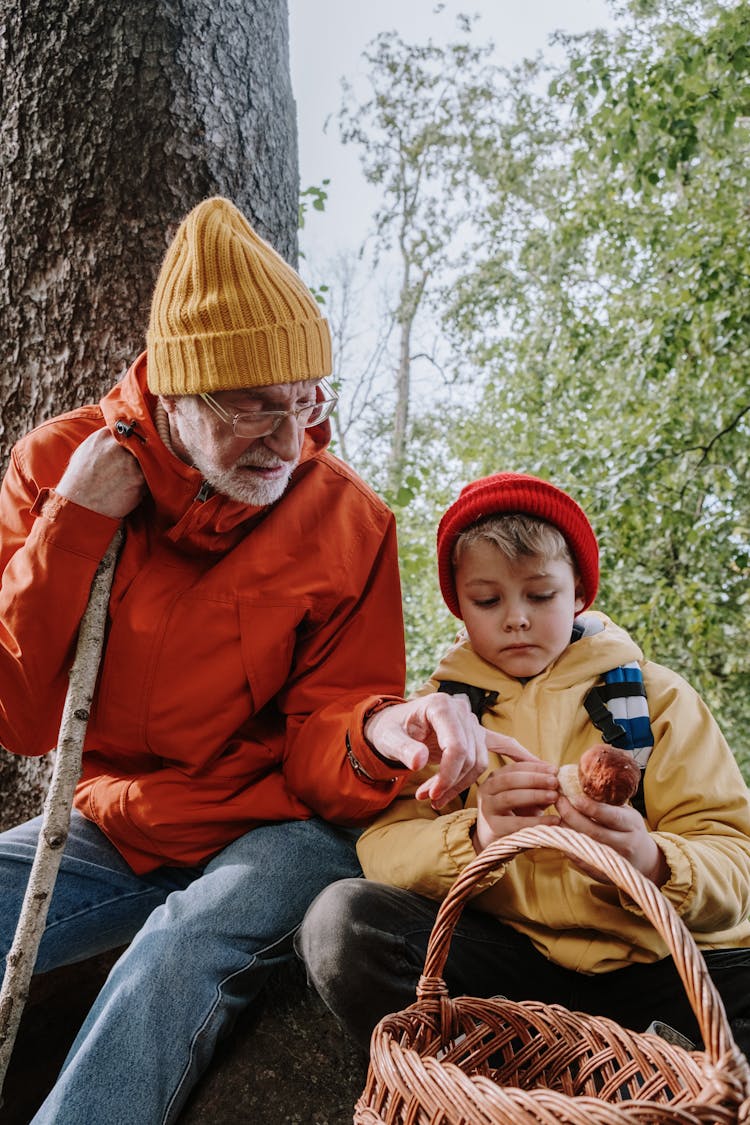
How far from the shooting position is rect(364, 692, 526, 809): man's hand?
134 cm

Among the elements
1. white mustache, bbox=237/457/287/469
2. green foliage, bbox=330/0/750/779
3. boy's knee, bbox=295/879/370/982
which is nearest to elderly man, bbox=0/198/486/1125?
white mustache, bbox=237/457/287/469

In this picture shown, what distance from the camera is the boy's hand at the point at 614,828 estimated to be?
1.36 m

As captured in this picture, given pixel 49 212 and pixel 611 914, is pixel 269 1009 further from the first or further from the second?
pixel 49 212

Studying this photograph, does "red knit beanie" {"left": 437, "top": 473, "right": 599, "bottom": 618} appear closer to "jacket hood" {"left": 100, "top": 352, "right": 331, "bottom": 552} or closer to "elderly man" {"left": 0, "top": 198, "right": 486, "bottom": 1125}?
"elderly man" {"left": 0, "top": 198, "right": 486, "bottom": 1125}

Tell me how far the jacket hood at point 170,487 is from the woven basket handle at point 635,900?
32.9 inches

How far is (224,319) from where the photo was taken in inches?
64.7

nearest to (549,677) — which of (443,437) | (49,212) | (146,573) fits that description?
(146,573)

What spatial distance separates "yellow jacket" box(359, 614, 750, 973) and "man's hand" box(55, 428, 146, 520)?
798 millimetres

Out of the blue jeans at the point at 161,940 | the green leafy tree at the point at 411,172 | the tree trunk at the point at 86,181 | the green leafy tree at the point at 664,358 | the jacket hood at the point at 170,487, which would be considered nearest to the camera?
the blue jeans at the point at 161,940

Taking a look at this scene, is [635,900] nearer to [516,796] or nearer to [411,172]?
[516,796]

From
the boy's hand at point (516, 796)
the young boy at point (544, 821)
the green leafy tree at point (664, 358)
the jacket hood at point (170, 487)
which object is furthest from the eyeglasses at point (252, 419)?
the green leafy tree at point (664, 358)

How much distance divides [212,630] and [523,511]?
2.22ft

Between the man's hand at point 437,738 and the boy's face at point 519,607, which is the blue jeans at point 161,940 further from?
the boy's face at point 519,607

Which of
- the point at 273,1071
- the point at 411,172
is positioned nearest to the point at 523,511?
the point at 273,1071
